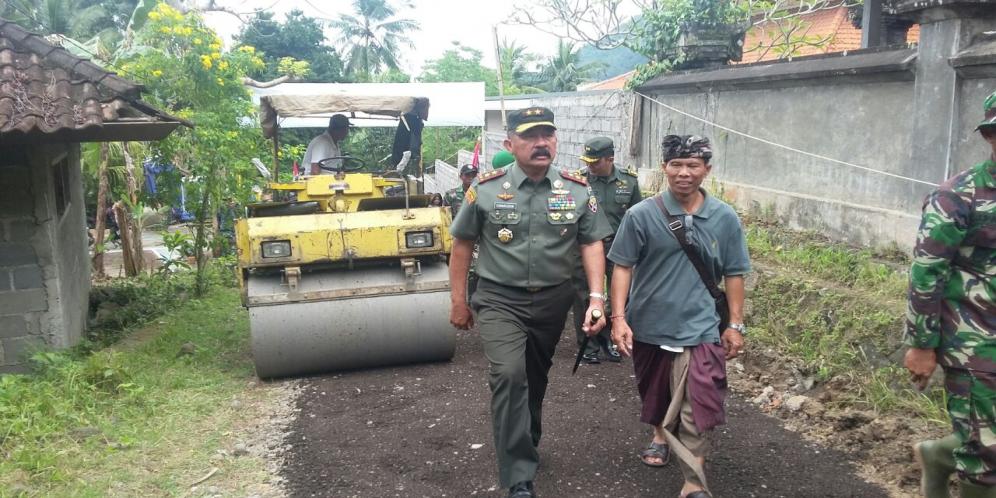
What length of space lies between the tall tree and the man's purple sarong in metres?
31.9

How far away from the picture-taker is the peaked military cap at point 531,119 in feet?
13.7

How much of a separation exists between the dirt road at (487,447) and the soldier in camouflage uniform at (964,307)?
1040 millimetres

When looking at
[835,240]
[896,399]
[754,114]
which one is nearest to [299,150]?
[754,114]

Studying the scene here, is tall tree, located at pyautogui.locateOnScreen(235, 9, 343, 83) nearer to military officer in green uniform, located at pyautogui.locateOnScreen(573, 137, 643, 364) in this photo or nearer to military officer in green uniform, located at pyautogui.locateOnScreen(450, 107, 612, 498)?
military officer in green uniform, located at pyautogui.locateOnScreen(573, 137, 643, 364)

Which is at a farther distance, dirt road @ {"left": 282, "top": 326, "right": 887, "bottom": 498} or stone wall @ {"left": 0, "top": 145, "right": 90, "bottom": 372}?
stone wall @ {"left": 0, "top": 145, "right": 90, "bottom": 372}

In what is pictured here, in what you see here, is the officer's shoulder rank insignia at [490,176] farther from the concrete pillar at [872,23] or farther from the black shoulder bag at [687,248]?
the concrete pillar at [872,23]

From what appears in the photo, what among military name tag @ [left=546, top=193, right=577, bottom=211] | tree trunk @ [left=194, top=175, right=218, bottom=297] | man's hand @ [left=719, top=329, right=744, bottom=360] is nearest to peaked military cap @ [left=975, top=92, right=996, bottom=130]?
man's hand @ [left=719, top=329, right=744, bottom=360]

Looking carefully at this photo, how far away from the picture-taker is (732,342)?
156 inches

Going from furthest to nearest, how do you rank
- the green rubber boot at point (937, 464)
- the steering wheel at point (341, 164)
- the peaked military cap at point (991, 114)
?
1. the steering wheel at point (341, 164)
2. the green rubber boot at point (937, 464)
3. the peaked military cap at point (991, 114)

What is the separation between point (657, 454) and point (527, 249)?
1311 millimetres

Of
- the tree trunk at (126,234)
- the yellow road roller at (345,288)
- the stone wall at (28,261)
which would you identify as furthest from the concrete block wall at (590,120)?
the stone wall at (28,261)

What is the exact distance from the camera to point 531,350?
424 cm

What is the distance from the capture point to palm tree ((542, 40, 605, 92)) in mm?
44125

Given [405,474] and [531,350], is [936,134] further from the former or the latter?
[405,474]
